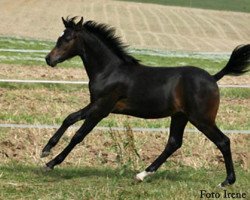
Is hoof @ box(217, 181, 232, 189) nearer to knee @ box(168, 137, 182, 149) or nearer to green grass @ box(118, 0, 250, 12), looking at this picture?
knee @ box(168, 137, 182, 149)

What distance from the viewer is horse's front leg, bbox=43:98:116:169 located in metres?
8.74

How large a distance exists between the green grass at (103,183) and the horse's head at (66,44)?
1.69 metres

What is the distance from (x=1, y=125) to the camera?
11.7 meters

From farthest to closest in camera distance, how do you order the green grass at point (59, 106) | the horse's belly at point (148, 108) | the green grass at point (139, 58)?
the green grass at point (139, 58), the green grass at point (59, 106), the horse's belly at point (148, 108)

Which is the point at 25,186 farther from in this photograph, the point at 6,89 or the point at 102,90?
the point at 6,89

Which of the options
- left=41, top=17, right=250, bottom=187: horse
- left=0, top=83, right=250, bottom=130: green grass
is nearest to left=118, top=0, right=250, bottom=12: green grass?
left=0, top=83, right=250, bottom=130: green grass

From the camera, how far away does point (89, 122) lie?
878cm

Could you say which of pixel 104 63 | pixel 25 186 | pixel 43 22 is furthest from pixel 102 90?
A: pixel 43 22

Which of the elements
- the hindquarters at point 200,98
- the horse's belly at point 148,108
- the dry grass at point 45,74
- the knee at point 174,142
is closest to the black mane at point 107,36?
the horse's belly at point 148,108

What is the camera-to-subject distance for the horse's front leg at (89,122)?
28.7 feet

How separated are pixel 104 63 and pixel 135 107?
89 cm

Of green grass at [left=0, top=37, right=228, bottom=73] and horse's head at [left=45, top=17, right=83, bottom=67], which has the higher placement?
horse's head at [left=45, top=17, right=83, bottom=67]

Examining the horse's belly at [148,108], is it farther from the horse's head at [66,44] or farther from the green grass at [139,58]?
the green grass at [139,58]

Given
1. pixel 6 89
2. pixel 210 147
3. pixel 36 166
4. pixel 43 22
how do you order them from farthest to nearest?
pixel 43 22 → pixel 6 89 → pixel 210 147 → pixel 36 166
